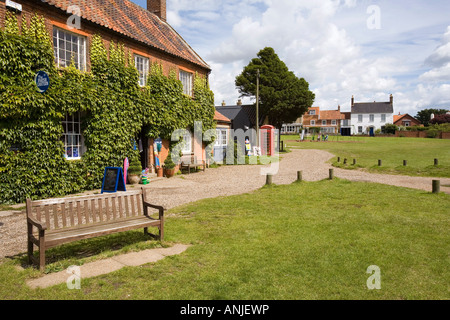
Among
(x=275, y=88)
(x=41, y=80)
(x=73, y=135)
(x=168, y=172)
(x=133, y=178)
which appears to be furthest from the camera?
(x=275, y=88)

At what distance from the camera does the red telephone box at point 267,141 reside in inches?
1275

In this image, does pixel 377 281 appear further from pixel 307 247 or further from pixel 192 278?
pixel 192 278

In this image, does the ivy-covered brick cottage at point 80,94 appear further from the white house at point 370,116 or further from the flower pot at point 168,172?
the white house at point 370,116

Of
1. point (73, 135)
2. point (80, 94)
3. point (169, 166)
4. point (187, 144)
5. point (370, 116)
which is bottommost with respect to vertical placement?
point (169, 166)

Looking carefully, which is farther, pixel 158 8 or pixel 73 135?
pixel 158 8

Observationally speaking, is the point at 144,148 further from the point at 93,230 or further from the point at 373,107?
the point at 373,107

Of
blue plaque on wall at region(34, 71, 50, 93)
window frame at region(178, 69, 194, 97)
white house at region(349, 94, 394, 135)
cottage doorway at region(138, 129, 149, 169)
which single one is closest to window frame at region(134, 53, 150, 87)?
cottage doorway at region(138, 129, 149, 169)

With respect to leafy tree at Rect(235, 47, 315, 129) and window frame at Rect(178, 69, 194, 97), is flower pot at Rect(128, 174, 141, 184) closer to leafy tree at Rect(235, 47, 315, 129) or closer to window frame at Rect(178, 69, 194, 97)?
window frame at Rect(178, 69, 194, 97)

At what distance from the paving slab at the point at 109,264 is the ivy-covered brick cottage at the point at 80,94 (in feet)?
22.4

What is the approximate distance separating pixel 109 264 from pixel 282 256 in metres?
3.04

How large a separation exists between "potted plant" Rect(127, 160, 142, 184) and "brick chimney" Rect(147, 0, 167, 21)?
12.2m

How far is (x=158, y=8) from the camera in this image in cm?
2156

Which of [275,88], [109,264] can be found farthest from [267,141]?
[109,264]

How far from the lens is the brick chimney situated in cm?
2153
